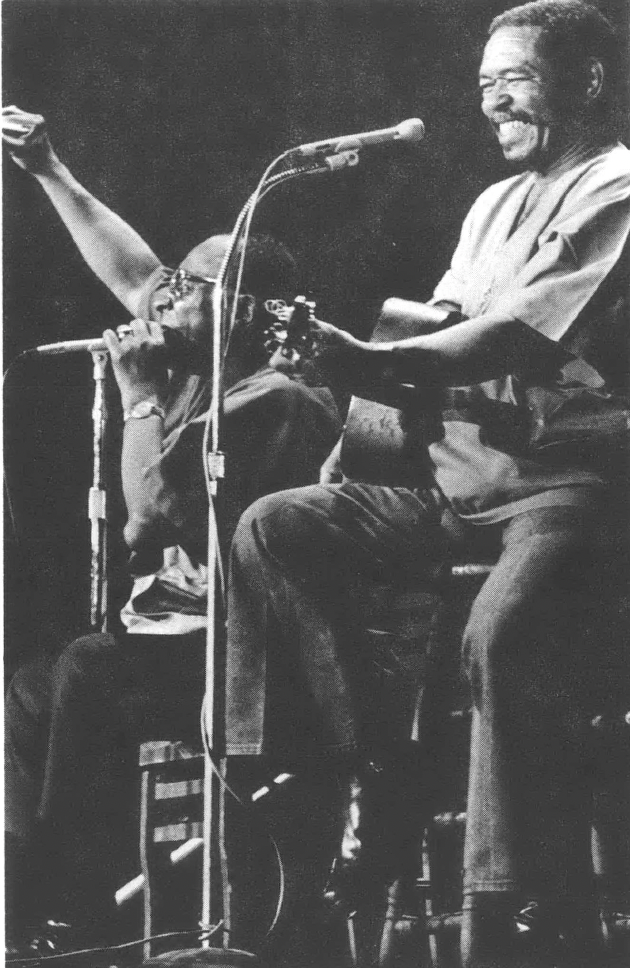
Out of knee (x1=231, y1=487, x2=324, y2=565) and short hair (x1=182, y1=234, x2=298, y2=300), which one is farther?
short hair (x1=182, y1=234, x2=298, y2=300)

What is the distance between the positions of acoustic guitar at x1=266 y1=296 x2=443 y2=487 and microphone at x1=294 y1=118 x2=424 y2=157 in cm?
40

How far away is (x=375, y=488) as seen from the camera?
288cm

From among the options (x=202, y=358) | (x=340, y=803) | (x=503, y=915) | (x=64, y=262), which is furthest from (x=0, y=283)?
(x=503, y=915)

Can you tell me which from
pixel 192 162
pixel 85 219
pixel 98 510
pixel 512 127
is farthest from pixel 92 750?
pixel 512 127

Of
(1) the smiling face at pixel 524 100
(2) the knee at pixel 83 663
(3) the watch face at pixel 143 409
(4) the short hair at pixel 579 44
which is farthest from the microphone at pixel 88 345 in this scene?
(4) the short hair at pixel 579 44

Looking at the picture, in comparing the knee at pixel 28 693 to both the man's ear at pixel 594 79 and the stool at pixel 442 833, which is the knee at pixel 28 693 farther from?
the man's ear at pixel 594 79

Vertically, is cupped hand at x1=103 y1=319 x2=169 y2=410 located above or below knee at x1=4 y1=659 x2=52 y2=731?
above

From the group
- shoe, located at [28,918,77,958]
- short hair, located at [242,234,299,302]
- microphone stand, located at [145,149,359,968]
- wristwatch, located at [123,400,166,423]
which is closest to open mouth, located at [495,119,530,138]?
short hair, located at [242,234,299,302]

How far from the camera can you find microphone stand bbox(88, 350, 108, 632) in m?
3.05

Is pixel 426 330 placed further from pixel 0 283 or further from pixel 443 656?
pixel 0 283

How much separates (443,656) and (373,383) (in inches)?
22.9

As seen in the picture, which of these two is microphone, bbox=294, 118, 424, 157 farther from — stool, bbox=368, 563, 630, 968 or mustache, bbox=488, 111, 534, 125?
stool, bbox=368, 563, 630, 968

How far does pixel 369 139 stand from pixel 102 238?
0.67m

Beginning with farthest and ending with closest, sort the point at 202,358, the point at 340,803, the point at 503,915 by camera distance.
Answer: the point at 202,358 < the point at 340,803 < the point at 503,915
